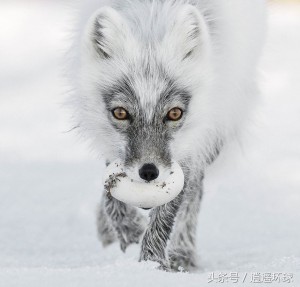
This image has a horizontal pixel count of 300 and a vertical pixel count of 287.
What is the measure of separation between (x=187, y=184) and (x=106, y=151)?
61 centimetres

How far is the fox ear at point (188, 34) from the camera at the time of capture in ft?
15.9

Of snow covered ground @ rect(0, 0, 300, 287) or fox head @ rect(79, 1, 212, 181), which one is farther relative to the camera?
fox head @ rect(79, 1, 212, 181)

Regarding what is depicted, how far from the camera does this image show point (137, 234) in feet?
20.3

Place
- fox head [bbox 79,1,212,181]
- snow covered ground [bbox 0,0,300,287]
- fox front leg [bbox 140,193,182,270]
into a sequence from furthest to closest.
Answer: fox front leg [bbox 140,193,182,270], fox head [bbox 79,1,212,181], snow covered ground [bbox 0,0,300,287]

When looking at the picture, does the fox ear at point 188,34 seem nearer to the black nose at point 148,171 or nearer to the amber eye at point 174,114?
the amber eye at point 174,114

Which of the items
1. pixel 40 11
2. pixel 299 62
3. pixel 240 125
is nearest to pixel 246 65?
pixel 240 125

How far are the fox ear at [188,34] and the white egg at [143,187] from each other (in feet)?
1.98

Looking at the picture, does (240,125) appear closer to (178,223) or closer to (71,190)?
(178,223)

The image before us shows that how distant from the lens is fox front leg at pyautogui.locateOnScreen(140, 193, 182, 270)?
5.50m

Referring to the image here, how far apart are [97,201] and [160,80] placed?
8.04 ft

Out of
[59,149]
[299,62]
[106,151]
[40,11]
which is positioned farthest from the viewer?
[40,11]

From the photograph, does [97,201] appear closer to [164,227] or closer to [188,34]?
[164,227]

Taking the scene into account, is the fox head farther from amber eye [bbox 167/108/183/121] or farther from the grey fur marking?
the grey fur marking

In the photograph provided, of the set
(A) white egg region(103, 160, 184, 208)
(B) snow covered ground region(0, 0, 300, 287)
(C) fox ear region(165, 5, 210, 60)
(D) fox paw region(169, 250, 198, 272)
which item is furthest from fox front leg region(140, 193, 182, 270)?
(C) fox ear region(165, 5, 210, 60)
